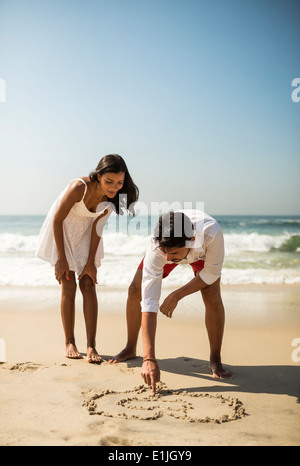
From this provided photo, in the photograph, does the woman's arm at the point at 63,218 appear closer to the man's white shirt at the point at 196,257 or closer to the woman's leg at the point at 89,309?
the woman's leg at the point at 89,309

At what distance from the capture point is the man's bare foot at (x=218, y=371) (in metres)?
3.01

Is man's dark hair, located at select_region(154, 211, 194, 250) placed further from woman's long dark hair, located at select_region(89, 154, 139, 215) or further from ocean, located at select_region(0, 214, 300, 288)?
ocean, located at select_region(0, 214, 300, 288)

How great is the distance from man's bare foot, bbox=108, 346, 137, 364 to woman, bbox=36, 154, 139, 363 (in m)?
0.11

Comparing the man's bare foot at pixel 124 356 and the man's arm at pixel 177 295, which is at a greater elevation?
the man's arm at pixel 177 295

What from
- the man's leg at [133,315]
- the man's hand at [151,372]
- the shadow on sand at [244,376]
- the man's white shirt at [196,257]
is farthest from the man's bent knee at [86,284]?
the man's hand at [151,372]

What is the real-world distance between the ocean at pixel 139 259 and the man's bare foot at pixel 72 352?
350 cm

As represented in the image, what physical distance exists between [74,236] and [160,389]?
57.9 inches

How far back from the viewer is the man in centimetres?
249

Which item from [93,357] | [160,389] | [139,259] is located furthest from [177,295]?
[139,259]

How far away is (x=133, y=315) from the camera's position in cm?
332

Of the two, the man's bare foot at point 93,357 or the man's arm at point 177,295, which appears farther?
the man's bare foot at point 93,357

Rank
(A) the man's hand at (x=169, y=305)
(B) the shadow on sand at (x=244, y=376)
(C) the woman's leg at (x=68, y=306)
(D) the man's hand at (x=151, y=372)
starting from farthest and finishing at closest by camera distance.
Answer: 1. (C) the woman's leg at (x=68, y=306)
2. (B) the shadow on sand at (x=244, y=376)
3. (A) the man's hand at (x=169, y=305)
4. (D) the man's hand at (x=151, y=372)

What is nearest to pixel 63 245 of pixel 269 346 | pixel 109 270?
pixel 269 346

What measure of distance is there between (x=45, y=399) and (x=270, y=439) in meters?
1.31
